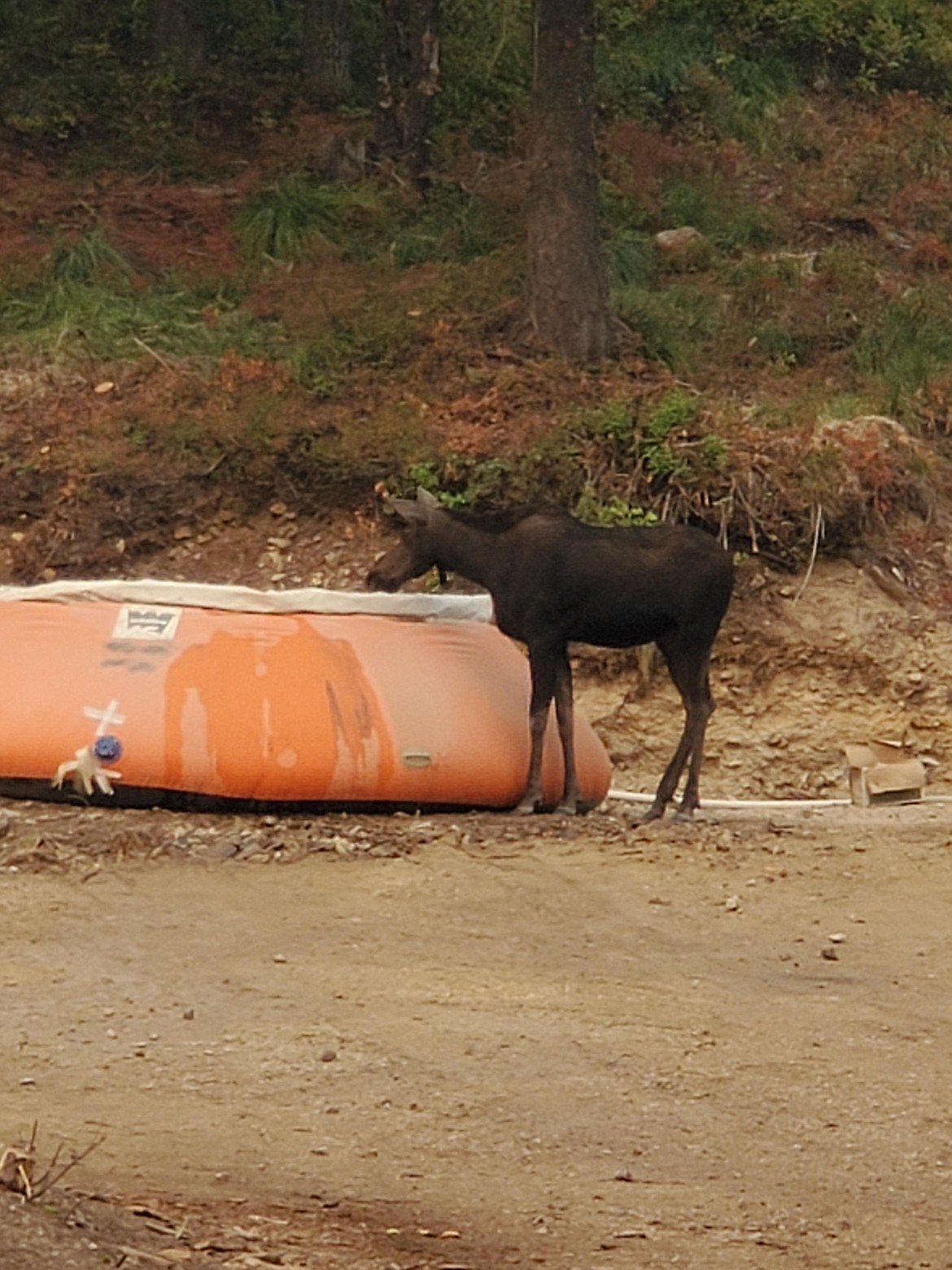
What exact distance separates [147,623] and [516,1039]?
4184 mm

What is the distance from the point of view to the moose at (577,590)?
11195mm

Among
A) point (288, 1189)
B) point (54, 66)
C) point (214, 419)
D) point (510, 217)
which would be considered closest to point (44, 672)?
point (288, 1189)

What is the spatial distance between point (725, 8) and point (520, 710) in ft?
50.8

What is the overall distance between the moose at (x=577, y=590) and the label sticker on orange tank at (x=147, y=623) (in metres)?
1.39

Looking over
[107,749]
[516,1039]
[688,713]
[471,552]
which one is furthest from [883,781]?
[516,1039]

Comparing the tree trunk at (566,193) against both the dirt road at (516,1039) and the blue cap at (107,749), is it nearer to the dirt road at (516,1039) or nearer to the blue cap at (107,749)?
the dirt road at (516,1039)

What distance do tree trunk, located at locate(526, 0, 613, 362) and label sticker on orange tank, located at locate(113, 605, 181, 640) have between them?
736 centimetres

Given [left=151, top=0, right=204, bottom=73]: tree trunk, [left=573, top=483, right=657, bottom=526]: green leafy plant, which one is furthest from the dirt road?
[left=151, top=0, right=204, bottom=73]: tree trunk

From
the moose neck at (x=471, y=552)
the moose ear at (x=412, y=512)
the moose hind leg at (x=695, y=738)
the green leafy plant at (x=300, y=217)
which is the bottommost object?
the moose hind leg at (x=695, y=738)

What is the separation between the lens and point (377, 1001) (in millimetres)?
7898

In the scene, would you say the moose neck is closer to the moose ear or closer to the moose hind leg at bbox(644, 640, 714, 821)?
the moose ear

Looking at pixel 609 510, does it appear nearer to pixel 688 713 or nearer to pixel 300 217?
pixel 688 713

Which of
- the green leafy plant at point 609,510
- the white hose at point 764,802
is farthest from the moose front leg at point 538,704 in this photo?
the green leafy plant at point 609,510

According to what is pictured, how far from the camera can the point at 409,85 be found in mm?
21156
